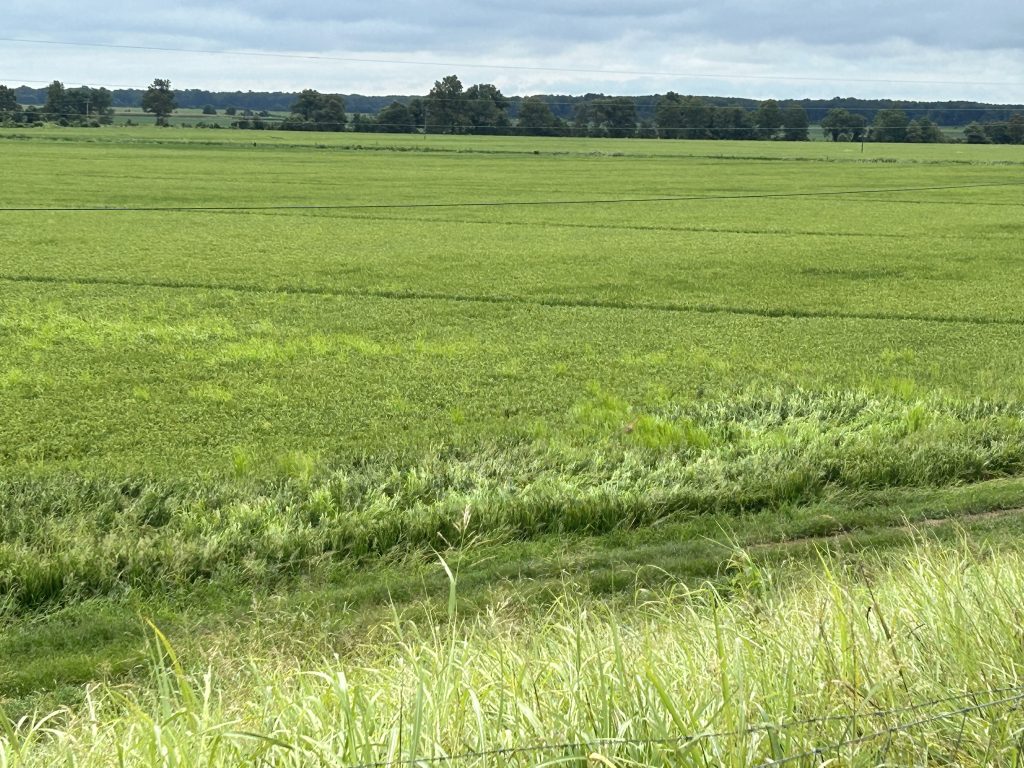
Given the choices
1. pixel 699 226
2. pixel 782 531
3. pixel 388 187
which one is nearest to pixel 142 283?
pixel 782 531

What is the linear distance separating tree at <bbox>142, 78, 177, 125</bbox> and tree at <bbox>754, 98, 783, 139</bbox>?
149 feet

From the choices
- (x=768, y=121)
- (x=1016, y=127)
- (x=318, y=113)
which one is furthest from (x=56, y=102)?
(x=1016, y=127)

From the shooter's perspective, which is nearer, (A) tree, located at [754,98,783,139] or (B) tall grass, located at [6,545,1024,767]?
(B) tall grass, located at [6,545,1024,767]

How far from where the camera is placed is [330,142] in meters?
74.9

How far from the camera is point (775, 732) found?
3.17 metres

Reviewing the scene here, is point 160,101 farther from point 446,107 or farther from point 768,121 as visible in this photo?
point 768,121

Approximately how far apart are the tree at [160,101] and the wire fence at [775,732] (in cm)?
8645

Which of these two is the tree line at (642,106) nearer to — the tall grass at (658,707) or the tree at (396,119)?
the tree at (396,119)

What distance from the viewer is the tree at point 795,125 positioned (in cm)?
9519

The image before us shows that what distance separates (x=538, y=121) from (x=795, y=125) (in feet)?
69.4

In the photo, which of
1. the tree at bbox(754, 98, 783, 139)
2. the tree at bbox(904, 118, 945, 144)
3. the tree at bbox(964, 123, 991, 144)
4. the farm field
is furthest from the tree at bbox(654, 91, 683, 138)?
the farm field

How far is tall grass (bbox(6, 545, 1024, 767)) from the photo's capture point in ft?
9.99

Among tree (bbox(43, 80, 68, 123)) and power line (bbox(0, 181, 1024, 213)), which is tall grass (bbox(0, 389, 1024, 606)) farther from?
tree (bbox(43, 80, 68, 123))

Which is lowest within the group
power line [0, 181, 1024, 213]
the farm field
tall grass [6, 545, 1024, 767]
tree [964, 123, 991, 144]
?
the farm field
